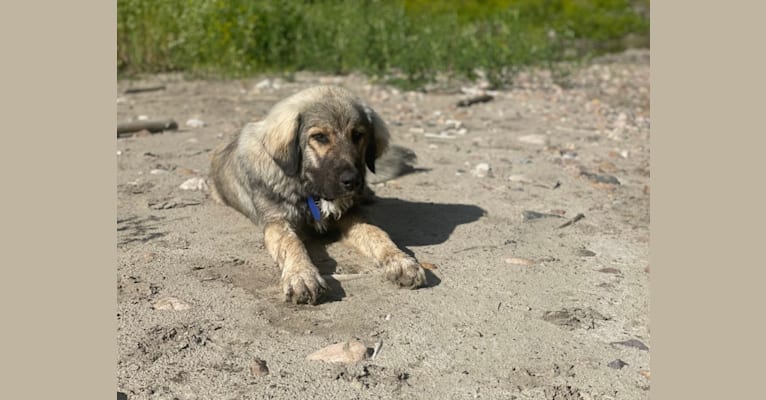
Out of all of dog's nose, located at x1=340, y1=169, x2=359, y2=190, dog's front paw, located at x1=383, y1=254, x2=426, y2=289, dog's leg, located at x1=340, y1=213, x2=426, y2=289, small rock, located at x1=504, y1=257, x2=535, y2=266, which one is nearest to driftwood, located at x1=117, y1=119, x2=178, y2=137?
dog's leg, located at x1=340, y1=213, x2=426, y2=289

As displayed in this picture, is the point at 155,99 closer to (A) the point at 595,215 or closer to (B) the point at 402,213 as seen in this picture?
(B) the point at 402,213

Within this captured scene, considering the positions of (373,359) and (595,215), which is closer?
(373,359)

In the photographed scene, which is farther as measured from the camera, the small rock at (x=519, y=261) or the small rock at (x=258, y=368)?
the small rock at (x=519, y=261)

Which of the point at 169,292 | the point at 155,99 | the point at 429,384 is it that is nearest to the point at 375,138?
the point at 169,292

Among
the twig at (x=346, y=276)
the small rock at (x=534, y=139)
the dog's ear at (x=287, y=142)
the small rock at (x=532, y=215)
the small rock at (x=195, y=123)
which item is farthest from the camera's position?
the small rock at (x=195, y=123)

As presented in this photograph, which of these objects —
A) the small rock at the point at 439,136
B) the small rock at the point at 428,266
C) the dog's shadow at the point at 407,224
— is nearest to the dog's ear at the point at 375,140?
the dog's shadow at the point at 407,224

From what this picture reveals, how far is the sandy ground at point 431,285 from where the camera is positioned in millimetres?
4055

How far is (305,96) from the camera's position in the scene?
595 cm

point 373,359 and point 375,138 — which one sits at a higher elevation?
point 375,138

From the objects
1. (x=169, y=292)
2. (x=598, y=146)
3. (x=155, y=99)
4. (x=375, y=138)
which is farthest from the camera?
(x=155, y=99)

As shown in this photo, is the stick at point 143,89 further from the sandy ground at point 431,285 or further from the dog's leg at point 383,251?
the dog's leg at point 383,251

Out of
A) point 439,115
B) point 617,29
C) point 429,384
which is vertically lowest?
point 429,384

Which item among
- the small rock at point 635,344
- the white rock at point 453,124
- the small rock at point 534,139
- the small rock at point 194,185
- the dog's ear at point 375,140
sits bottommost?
the small rock at point 635,344

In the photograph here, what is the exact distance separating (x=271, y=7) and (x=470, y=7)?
11427 mm
